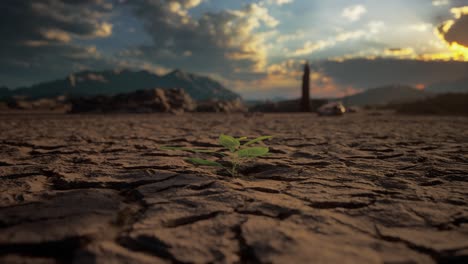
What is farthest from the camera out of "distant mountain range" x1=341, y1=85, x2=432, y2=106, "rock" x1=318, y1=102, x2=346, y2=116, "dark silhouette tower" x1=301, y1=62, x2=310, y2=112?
"distant mountain range" x1=341, y1=85, x2=432, y2=106

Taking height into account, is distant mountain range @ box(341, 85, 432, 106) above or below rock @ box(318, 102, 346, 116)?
above

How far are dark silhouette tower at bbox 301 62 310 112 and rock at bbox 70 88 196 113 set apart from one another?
20.3 feet

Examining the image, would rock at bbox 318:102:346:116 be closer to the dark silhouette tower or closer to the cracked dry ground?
the dark silhouette tower

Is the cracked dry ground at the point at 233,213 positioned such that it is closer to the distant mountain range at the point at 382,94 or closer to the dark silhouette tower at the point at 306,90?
the dark silhouette tower at the point at 306,90

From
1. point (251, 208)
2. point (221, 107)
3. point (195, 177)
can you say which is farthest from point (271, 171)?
point (221, 107)

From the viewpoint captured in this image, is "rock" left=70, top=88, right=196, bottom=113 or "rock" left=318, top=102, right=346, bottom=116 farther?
"rock" left=70, top=88, right=196, bottom=113

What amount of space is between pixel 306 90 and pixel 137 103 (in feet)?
29.9

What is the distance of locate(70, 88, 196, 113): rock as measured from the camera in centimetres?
1177

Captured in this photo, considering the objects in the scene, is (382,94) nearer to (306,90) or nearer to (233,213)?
(306,90)

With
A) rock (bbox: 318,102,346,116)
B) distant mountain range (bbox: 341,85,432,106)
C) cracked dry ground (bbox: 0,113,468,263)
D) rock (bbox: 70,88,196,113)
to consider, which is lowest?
cracked dry ground (bbox: 0,113,468,263)

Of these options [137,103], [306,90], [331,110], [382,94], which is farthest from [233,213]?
[382,94]

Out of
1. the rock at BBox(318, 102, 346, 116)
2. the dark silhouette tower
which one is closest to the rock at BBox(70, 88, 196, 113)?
the rock at BBox(318, 102, 346, 116)

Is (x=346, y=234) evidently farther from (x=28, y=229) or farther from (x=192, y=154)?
(x=192, y=154)

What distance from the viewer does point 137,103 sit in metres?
12.0
